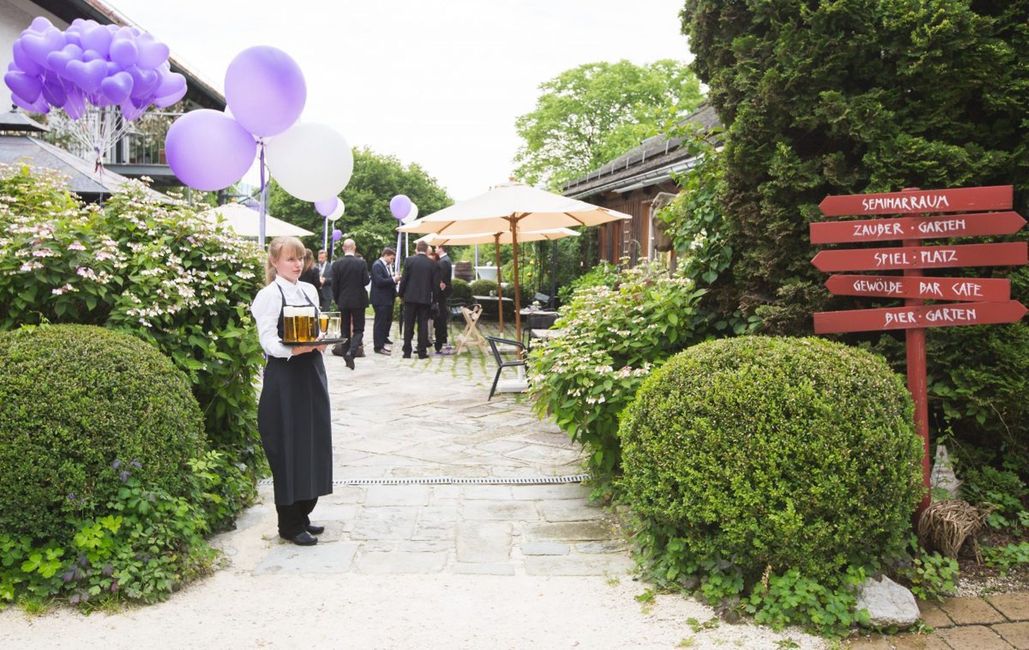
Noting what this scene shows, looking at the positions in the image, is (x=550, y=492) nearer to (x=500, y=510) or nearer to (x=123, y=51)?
(x=500, y=510)

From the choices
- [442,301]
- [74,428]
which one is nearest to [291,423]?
[74,428]

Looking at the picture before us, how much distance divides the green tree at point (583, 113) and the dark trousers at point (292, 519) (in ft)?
120

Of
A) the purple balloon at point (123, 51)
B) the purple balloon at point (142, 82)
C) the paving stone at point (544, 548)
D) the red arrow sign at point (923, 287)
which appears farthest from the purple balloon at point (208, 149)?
the purple balloon at point (142, 82)

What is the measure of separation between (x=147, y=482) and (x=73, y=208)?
2311 mm

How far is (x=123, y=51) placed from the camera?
937 cm

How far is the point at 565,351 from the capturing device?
18.2 ft

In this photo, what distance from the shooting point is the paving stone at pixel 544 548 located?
14.4 feet

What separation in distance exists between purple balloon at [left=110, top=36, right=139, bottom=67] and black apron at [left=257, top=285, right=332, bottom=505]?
6.71 meters

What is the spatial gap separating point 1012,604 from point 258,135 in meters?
5.54

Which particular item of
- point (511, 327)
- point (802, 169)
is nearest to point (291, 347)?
point (802, 169)

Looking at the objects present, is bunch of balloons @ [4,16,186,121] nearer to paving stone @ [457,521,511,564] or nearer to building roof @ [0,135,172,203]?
building roof @ [0,135,172,203]

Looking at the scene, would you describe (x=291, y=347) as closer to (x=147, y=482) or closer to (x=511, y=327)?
(x=147, y=482)

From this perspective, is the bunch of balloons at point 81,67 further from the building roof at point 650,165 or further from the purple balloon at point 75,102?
the building roof at point 650,165

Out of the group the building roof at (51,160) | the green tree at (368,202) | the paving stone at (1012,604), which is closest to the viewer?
the paving stone at (1012,604)
